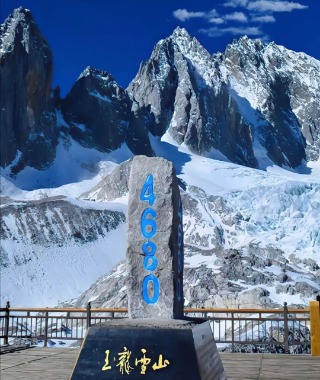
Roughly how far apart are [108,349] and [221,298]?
25.6 metres

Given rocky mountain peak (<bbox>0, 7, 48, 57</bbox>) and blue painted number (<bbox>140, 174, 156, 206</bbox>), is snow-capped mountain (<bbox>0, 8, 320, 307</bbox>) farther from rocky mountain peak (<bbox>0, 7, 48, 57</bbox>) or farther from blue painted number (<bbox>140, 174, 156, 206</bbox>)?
blue painted number (<bbox>140, 174, 156, 206</bbox>)

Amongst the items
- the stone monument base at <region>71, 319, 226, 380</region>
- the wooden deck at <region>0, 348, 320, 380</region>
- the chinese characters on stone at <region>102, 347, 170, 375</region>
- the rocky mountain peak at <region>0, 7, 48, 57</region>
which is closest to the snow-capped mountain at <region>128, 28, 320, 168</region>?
the rocky mountain peak at <region>0, 7, 48, 57</region>

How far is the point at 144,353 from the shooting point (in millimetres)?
5859

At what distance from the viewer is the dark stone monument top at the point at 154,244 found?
6.55m

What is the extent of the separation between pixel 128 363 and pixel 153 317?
31.7 inches

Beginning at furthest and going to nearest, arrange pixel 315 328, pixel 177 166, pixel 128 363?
pixel 177 166 → pixel 315 328 → pixel 128 363

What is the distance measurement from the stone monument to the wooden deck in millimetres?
2857

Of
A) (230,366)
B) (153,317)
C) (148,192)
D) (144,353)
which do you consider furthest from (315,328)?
(144,353)

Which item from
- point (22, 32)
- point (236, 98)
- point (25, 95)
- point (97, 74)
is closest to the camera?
point (25, 95)

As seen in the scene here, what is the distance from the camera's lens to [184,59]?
116 meters

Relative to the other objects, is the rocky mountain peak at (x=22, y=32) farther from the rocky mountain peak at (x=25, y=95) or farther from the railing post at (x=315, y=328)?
the railing post at (x=315, y=328)

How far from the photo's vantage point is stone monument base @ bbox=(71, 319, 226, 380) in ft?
18.8

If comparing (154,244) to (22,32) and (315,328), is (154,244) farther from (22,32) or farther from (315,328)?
(22,32)

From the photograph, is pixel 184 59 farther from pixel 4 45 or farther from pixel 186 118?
pixel 4 45
